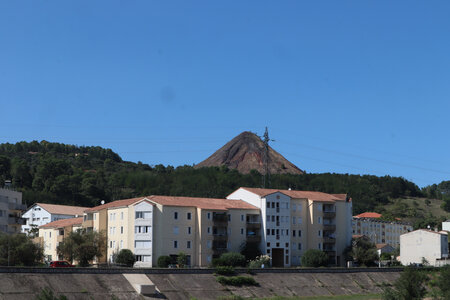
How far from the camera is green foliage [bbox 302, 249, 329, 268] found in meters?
106

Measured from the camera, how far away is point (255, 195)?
111 m

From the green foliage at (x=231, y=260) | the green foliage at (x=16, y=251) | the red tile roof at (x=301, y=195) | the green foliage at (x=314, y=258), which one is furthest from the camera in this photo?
the red tile roof at (x=301, y=195)

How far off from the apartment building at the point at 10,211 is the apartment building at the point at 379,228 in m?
89.5

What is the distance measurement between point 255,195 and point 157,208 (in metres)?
19.1

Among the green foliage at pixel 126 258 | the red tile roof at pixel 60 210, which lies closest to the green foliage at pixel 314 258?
the green foliage at pixel 126 258

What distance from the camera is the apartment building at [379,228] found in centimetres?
17438

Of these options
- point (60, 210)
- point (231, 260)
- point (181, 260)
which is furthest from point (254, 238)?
point (60, 210)

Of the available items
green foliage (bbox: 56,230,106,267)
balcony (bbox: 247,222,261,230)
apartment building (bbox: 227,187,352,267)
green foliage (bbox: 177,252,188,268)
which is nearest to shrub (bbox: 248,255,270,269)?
apartment building (bbox: 227,187,352,267)

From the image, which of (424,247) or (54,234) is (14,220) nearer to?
(54,234)

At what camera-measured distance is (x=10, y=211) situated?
117750mm

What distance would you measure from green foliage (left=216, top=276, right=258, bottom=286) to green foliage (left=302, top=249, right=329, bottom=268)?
22383 millimetres

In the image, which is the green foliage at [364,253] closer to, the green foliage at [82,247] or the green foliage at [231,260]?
the green foliage at [231,260]

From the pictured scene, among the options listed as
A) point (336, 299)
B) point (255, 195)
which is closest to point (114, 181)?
point (255, 195)

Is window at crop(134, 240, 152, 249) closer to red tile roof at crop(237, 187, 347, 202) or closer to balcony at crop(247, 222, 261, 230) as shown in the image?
balcony at crop(247, 222, 261, 230)
